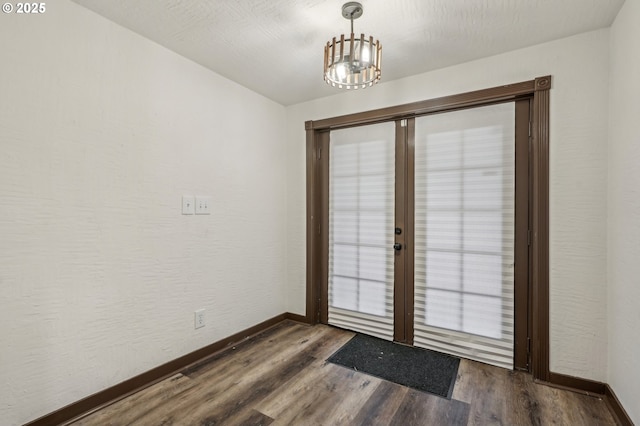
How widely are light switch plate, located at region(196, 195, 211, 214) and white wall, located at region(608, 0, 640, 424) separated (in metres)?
2.60

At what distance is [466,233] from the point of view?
7.79 ft

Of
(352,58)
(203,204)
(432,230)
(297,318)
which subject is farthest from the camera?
(297,318)

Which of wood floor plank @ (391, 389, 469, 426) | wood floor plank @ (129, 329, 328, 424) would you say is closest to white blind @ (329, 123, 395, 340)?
wood floor plank @ (129, 329, 328, 424)

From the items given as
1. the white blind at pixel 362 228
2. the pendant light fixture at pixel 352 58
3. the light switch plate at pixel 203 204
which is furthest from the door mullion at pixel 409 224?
the light switch plate at pixel 203 204

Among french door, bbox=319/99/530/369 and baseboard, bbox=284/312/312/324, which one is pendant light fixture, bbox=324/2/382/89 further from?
baseboard, bbox=284/312/312/324

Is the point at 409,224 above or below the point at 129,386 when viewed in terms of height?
above

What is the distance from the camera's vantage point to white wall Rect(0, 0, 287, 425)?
1.49 meters

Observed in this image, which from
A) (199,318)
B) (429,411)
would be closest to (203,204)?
(199,318)

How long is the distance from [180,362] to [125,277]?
2.53ft

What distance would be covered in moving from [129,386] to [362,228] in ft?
6.84

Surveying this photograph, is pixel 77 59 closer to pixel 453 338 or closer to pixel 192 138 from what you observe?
pixel 192 138

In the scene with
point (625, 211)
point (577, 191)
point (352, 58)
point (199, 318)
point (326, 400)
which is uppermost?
point (352, 58)

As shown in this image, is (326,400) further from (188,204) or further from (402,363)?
(188,204)

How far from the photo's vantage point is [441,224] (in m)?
2.48
